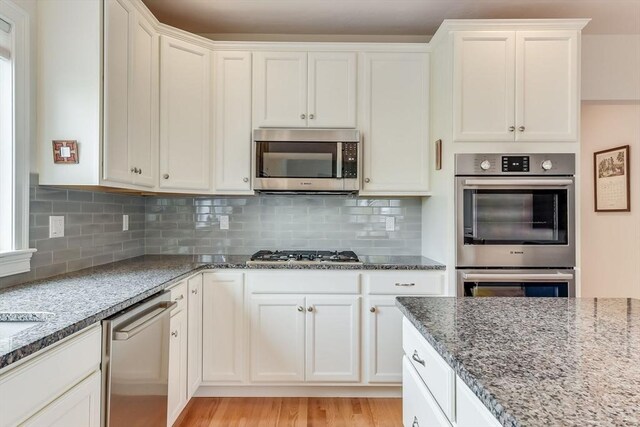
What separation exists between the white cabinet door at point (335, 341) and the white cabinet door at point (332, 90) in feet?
4.02

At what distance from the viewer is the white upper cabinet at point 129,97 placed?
1.88m

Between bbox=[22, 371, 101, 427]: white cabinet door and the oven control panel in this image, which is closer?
bbox=[22, 371, 101, 427]: white cabinet door

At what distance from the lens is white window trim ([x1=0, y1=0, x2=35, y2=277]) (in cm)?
170

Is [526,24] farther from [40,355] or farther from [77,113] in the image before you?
[40,355]

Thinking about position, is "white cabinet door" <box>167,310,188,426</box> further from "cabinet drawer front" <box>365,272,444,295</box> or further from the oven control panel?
the oven control panel

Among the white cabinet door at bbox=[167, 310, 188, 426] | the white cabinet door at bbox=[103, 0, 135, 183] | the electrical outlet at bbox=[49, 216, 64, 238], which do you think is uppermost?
the white cabinet door at bbox=[103, 0, 135, 183]

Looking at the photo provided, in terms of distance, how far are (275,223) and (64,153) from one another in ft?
4.93

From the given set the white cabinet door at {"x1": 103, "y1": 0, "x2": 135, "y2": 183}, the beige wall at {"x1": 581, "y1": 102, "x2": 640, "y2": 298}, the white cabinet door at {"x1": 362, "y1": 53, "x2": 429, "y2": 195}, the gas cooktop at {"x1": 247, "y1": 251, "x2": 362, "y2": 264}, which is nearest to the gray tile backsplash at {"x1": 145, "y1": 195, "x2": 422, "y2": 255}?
the gas cooktop at {"x1": 247, "y1": 251, "x2": 362, "y2": 264}

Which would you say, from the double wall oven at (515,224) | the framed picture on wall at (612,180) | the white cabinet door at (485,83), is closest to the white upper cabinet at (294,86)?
the white cabinet door at (485,83)

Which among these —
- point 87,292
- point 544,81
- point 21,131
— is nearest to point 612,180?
point 544,81

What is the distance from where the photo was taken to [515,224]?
2346mm

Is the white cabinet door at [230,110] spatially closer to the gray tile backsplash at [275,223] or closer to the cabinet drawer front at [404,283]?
the gray tile backsplash at [275,223]

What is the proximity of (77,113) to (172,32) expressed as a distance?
971 millimetres

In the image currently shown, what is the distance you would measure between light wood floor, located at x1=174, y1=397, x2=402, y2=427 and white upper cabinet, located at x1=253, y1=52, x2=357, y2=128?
186cm
